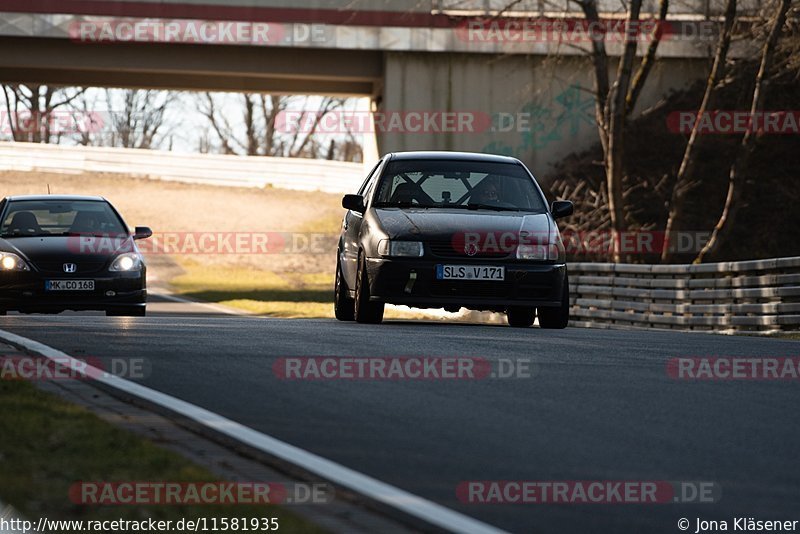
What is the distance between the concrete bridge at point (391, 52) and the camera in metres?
38.5

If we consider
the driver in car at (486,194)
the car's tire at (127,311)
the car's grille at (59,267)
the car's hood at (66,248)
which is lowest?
the car's tire at (127,311)

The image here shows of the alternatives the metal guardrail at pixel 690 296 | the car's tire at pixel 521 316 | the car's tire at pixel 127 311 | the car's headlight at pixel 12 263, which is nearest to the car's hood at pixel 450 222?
the car's tire at pixel 521 316

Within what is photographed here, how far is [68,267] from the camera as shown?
56.7 ft

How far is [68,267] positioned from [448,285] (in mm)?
5522

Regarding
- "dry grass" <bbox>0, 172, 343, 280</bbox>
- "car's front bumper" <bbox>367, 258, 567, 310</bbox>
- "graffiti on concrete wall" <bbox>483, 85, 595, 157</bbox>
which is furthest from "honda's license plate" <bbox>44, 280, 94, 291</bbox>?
"dry grass" <bbox>0, 172, 343, 280</bbox>

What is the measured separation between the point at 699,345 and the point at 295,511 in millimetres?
7641

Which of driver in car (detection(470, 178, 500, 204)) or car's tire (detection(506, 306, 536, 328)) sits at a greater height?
driver in car (detection(470, 178, 500, 204))

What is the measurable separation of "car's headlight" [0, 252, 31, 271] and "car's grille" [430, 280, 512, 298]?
5720 mm

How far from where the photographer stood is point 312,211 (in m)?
54.4

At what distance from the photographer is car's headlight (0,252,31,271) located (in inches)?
675

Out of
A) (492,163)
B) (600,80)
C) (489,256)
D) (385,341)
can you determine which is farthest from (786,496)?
(600,80)

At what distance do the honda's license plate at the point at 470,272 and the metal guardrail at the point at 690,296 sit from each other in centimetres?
466

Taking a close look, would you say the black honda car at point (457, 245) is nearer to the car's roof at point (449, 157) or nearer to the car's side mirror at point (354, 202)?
the car's side mirror at point (354, 202)

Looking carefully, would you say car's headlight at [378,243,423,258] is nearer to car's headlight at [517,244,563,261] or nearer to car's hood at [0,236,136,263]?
car's headlight at [517,244,563,261]
